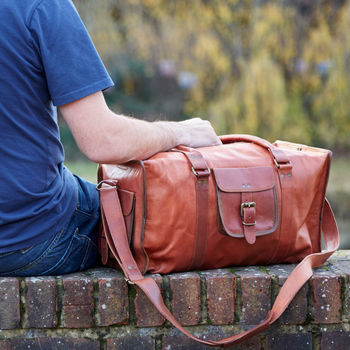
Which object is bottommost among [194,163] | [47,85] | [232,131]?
[232,131]

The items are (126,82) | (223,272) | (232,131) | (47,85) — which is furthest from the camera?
(126,82)

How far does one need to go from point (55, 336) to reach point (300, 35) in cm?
914

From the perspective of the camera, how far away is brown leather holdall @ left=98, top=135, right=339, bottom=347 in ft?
5.80

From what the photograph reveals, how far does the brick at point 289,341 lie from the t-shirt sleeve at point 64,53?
922 mm

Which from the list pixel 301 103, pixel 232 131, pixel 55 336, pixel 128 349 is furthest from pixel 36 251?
pixel 301 103

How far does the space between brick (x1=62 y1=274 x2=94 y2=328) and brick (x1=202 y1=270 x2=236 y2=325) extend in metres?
0.35

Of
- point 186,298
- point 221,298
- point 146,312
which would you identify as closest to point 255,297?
point 221,298

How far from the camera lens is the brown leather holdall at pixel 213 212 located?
177 centimetres

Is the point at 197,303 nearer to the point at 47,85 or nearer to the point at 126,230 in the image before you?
the point at 126,230

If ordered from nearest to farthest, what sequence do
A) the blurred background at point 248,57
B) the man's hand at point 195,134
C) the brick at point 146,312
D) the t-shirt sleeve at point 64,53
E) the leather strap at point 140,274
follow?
the t-shirt sleeve at point 64,53
the leather strap at point 140,274
the brick at point 146,312
the man's hand at point 195,134
the blurred background at point 248,57

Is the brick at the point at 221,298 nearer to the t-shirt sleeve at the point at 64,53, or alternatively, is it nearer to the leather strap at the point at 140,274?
the leather strap at the point at 140,274

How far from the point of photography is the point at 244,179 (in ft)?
6.03

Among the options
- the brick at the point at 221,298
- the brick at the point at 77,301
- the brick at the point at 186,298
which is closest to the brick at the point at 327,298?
the brick at the point at 221,298

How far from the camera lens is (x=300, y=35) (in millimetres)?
10156
